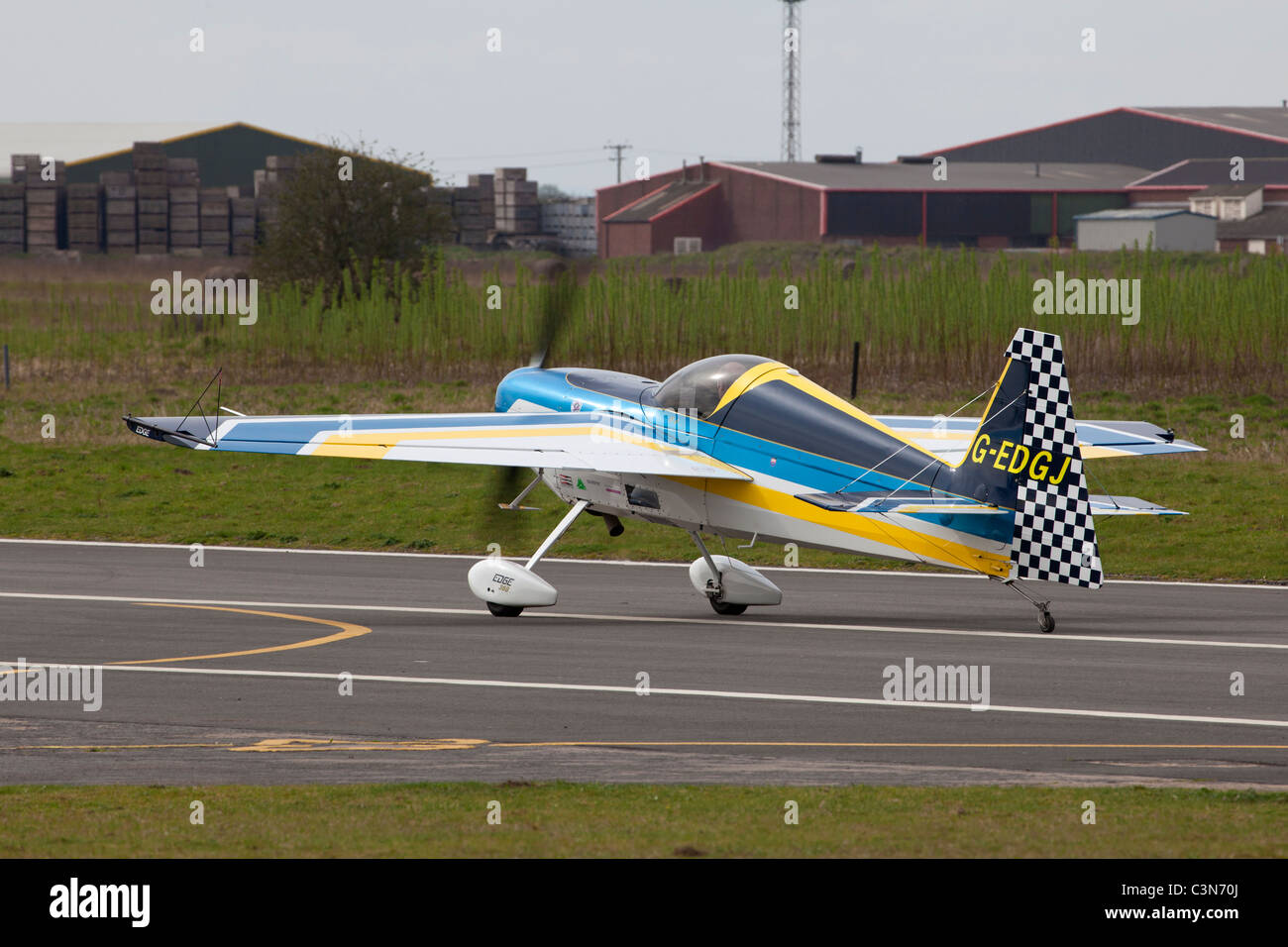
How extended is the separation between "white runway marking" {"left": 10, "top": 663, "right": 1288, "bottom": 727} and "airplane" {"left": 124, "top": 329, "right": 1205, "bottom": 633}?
2.80 metres

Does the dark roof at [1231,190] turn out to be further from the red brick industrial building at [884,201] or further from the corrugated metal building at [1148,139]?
the corrugated metal building at [1148,139]

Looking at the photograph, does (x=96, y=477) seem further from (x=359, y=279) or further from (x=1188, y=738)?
(x=1188, y=738)

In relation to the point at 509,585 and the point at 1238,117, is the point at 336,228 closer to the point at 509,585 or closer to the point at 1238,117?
the point at 509,585

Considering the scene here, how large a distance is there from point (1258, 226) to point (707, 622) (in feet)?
252

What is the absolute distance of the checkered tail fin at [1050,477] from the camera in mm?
16266

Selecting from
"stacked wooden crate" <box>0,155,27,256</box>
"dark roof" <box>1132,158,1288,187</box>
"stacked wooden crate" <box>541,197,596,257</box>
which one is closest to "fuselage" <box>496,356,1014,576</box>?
"stacked wooden crate" <box>0,155,27,256</box>

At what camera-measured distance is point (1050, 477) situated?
1630cm

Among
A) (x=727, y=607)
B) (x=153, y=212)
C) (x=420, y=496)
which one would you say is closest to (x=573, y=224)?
(x=153, y=212)

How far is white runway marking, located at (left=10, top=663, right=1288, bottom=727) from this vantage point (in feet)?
44.5

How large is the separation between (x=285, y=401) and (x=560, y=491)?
1764 centimetres

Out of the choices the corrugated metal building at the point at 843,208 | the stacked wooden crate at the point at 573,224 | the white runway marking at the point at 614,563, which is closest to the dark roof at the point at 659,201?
the corrugated metal building at the point at 843,208

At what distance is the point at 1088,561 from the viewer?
16297mm
